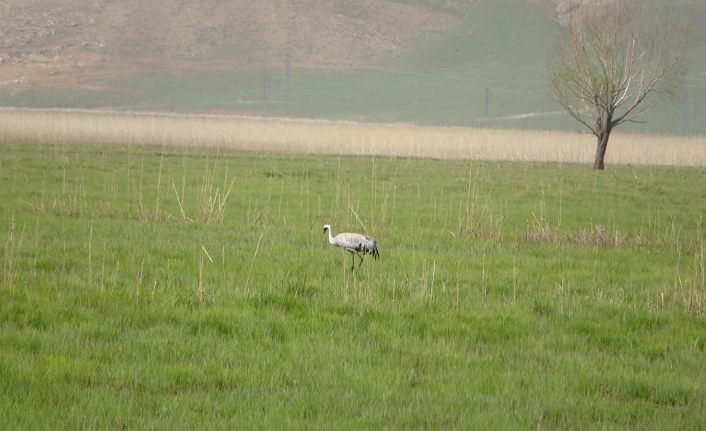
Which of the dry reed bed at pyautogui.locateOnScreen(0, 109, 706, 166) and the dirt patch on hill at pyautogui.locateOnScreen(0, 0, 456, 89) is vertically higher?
the dirt patch on hill at pyautogui.locateOnScreen(0, 0, 456, 89)

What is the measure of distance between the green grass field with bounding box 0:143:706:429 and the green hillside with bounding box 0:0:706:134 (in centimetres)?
8588

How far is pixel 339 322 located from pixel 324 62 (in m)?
137

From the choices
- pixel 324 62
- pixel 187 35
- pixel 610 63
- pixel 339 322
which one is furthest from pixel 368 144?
pixel 187 35

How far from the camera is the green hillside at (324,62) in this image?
116625 millimetres

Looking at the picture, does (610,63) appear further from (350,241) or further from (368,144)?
(350,241)

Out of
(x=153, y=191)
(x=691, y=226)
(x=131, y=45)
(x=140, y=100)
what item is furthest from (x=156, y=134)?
(x=131, y=45)

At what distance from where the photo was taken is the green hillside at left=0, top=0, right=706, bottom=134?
4592 inches

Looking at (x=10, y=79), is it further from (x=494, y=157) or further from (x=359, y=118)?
(x=494, y=157)

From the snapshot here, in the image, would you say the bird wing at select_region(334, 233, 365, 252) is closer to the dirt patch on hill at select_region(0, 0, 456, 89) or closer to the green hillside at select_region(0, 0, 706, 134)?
the green hillside at select_region(0, 0, 706, 134)

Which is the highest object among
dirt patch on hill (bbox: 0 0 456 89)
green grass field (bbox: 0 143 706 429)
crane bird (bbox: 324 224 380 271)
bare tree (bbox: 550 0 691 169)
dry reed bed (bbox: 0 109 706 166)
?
dirt patch on hill (bbox: 0 0 456 89)

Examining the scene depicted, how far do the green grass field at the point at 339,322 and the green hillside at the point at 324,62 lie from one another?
8588 cm

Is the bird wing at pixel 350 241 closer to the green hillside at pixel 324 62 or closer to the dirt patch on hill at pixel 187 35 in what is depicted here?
the green hillside at pixel 324 62

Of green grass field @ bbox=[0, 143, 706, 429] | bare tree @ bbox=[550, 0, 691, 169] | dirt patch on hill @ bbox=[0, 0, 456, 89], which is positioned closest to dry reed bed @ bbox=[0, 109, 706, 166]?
bare tree @ bbox=[550, 0, 691, 169]

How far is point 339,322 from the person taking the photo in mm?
10328
